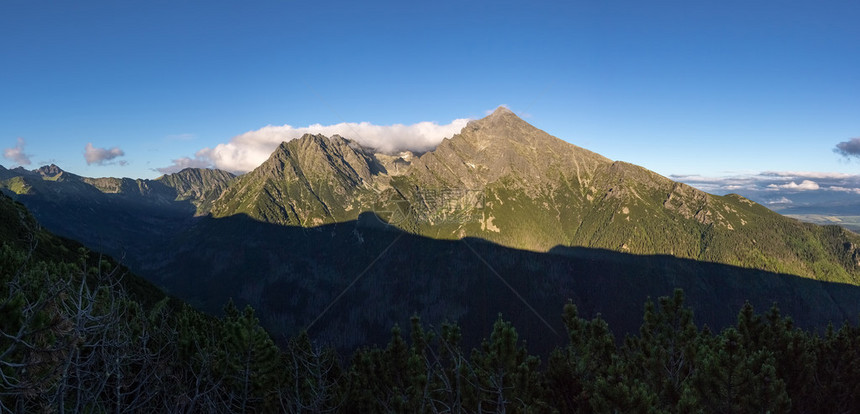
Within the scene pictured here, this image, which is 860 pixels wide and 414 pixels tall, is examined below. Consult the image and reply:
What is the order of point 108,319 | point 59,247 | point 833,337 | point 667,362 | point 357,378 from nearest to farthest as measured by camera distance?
point 108,319 → point 667,362 → point 833,337 → point 357,378 → point 59,247

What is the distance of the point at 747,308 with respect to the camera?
2112 cm

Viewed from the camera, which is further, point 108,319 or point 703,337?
point 703,337

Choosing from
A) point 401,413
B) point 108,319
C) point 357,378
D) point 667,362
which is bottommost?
point 357,378

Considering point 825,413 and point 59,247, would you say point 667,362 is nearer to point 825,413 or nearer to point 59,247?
point 825,413

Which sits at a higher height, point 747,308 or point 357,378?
point 747,308

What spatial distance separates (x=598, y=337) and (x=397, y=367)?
1406cm

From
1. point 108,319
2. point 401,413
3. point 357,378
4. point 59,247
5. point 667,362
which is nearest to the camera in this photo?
point 108,319

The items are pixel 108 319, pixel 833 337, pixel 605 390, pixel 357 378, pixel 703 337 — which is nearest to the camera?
pixel 108 319

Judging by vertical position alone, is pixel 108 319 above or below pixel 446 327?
above

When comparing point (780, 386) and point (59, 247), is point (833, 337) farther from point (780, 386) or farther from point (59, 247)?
point (59, 247)

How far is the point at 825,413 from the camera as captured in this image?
717 inches

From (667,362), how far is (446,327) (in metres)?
13.2

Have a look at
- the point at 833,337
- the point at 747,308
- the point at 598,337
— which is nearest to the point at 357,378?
the point at 598,337

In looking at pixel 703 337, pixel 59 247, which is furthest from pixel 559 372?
pixel 59 247
